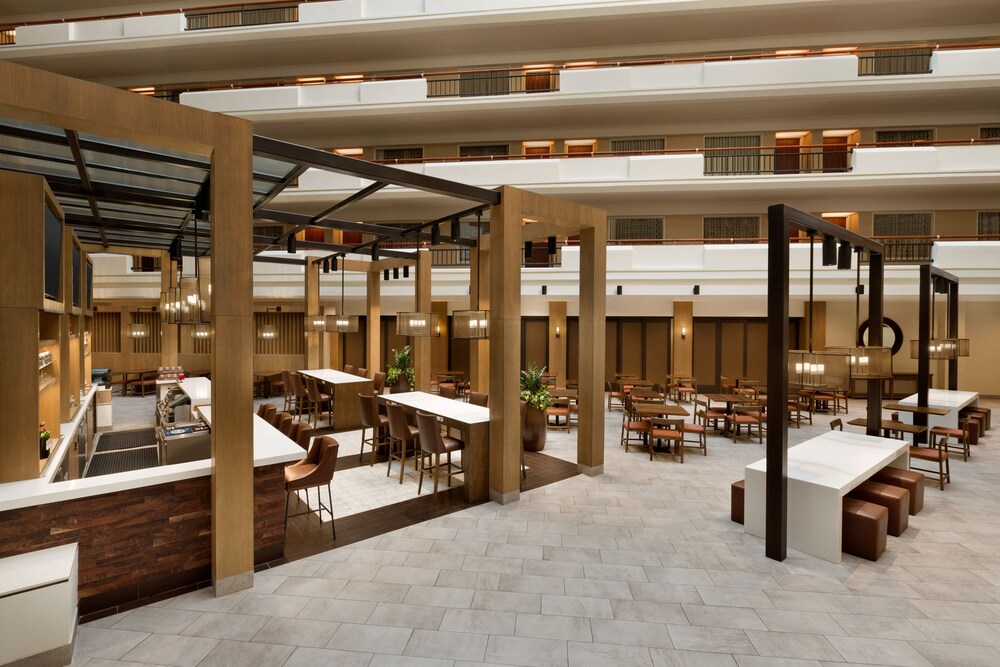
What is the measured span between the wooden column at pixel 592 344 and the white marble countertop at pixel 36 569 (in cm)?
559

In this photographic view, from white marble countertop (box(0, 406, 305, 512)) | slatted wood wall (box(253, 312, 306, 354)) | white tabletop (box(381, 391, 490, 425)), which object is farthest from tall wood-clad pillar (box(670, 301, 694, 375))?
white marble countertop (box(0, 406, 305, 512))

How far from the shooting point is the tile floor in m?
3.10

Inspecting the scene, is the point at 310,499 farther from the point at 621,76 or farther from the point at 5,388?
the point at 621,76

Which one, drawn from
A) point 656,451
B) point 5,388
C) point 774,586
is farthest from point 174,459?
point 656,451

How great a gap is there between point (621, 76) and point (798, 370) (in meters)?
11.4

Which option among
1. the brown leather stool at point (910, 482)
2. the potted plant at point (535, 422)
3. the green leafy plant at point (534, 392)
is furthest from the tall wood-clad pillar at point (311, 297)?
the brown leather stool at point (910, 482)

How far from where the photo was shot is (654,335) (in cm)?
1553

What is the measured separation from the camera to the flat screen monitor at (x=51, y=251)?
14.5 ft

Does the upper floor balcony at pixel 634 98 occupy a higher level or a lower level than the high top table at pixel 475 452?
higher

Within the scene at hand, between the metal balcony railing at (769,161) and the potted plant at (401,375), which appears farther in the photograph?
the metal balcony railing at (769,161)

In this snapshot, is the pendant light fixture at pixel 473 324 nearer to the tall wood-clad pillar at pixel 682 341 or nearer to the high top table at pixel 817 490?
the high top table at pixel 817 490

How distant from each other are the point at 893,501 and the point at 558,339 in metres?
10.3

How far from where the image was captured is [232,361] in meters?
3.72

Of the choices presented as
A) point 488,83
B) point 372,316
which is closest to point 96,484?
point 372,316
